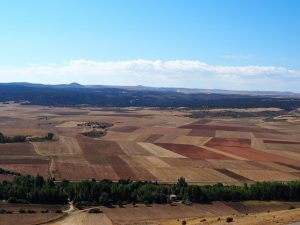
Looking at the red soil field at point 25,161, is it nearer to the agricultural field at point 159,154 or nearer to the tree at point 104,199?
the agricultural field at point 159,154

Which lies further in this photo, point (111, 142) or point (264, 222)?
point (111, 142)

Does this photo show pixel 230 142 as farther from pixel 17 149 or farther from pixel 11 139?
pixel 11 139

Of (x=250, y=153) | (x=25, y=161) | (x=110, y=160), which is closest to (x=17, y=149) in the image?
(x=25, y=161)

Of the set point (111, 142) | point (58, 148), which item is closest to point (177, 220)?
point (58, 148)

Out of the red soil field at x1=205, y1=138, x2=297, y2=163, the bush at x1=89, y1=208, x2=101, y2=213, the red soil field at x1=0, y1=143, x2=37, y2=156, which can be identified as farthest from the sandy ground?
the red soil field at x1=0, y1=143, x2=37, y2=156

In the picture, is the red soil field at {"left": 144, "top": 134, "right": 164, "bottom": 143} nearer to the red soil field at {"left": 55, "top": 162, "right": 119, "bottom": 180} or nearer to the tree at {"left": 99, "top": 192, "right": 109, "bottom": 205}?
the red soil field at {"left": 55, "top": 162, "right": 119, "bottom": 180}

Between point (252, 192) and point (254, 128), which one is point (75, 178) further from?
point (254, 128)

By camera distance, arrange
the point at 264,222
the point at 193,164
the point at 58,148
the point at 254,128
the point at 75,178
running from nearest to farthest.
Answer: the point at 264,222
the point at 75,178
the point at 193,164
the point at 58,148
the point at 254,128

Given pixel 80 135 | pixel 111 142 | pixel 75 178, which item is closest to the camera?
pixel 75 178
